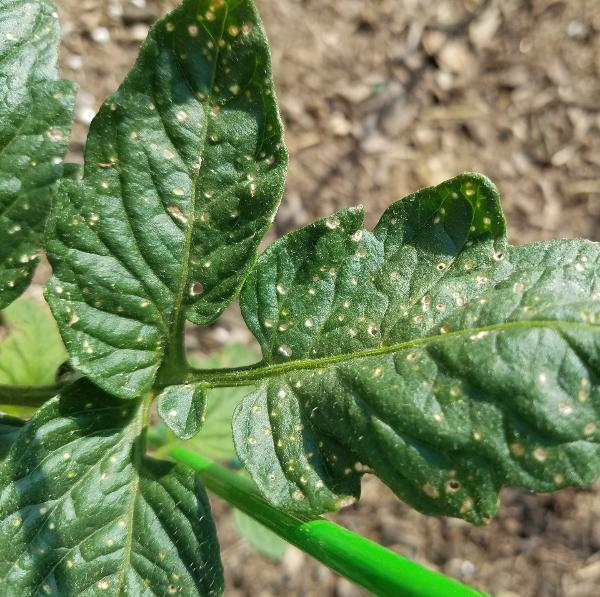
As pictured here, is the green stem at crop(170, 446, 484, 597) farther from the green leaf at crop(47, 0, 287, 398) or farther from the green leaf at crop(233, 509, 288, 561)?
the green leaf at crop(233, 509, 288, 561)

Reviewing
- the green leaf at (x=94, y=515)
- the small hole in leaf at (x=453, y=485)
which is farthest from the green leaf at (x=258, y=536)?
the small hole in leaf at (x=453, y=485)

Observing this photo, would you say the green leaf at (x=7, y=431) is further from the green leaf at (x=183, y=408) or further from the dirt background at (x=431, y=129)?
the dirt background at (x=431, y=129)

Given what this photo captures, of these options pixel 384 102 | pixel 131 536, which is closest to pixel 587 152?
pixel 384 102

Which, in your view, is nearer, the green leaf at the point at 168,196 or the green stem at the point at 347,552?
the green stem at the point at 347,552

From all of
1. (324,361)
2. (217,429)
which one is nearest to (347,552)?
(324,361)

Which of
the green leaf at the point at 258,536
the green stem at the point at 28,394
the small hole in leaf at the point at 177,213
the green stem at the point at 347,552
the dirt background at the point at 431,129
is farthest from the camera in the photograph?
the dirt background at the point at 431,129

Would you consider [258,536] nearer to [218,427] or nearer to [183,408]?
[218,427]
